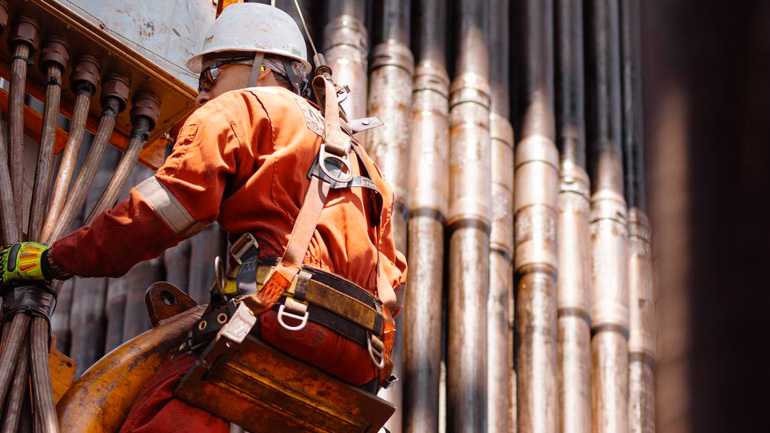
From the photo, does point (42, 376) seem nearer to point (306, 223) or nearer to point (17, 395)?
point (17, 395)

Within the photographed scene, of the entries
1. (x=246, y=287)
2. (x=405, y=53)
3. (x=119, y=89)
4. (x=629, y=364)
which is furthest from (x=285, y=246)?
(x=629, y=364)

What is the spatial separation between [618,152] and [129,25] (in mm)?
6516

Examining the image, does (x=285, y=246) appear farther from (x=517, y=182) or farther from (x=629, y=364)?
(x=629, y=364)

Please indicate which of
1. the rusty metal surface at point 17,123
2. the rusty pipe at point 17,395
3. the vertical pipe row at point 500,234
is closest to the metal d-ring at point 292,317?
the rusty pipe at point 17,395

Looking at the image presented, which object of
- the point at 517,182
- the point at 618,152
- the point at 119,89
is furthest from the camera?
the point at 618,152

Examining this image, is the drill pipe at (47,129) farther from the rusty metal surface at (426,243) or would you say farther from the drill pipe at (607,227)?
the drill pipe at (607,227)

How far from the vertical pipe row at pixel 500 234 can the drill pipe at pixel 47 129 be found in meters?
4.79

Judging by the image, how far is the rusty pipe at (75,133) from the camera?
487 cm

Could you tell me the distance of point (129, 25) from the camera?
570 centimetres

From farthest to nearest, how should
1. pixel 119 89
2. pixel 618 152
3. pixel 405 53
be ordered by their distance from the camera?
pixel 618 152 < pixel 405 53 < pixel 119 89

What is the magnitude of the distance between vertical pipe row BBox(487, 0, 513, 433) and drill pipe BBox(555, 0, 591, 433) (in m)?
0.52

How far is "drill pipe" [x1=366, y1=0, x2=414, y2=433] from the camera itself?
890 cm

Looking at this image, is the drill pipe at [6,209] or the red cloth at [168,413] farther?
the drill pipe at [6,209]

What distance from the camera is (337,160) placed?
4520 millimetres
